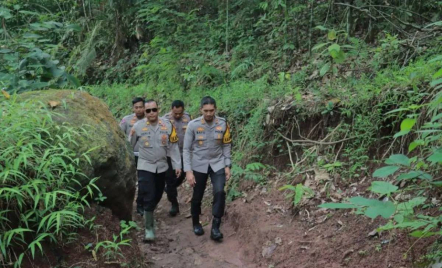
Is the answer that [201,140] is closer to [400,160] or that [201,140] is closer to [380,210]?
[400,160]

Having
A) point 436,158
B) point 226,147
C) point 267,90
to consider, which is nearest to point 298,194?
point 226,147

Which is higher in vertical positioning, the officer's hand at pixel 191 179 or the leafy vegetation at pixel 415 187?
the leafy vegetation at pixel 415 187

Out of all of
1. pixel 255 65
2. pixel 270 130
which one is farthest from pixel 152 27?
pixel 270 130

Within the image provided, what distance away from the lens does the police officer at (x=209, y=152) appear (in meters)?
5.74

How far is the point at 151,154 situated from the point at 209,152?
34.9 inches

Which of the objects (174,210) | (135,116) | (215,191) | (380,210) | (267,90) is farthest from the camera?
(267,90)

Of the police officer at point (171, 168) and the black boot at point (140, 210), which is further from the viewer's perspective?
the police officer at point (171, 168)

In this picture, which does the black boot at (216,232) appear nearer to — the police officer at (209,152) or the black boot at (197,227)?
the police officer at (209,152)

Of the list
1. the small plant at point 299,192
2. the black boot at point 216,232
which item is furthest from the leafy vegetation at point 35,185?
the small plant at point 299,192

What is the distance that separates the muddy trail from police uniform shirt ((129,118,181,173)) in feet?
3.73

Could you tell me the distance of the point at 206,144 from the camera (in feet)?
19.1

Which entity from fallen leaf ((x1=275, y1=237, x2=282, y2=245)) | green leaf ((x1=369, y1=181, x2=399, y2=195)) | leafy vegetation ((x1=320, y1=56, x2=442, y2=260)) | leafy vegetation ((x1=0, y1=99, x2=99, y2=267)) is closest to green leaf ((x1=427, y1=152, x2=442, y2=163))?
leafy vegetation ((x1=320, y1=56, x2=442, y2=260))

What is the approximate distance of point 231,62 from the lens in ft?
35.3

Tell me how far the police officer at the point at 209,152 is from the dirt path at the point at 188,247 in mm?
214
